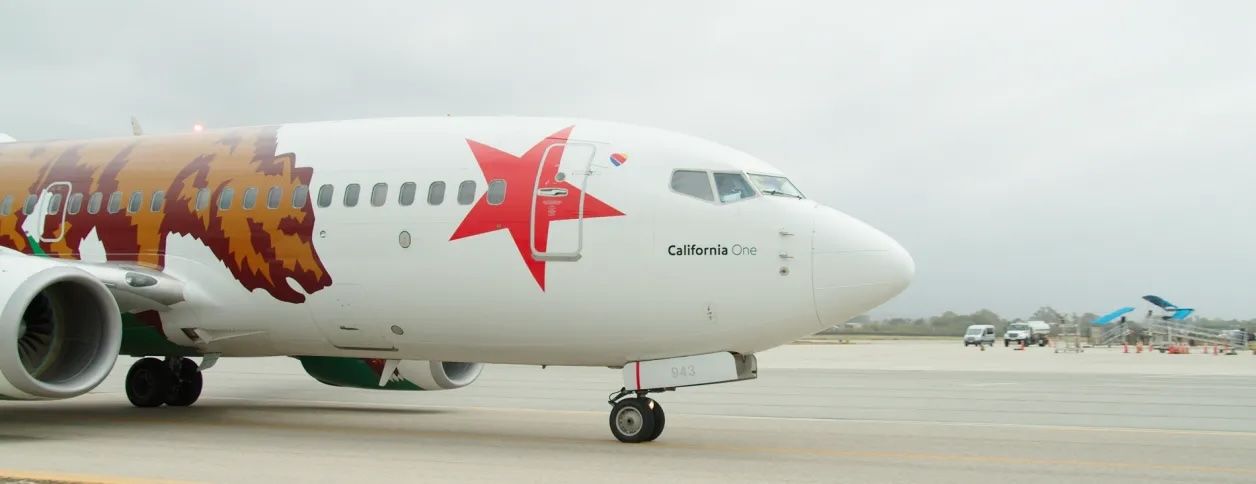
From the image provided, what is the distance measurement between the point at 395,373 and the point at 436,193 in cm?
369

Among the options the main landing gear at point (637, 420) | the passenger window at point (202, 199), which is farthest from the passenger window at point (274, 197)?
the main landing gear at point (637, 420)

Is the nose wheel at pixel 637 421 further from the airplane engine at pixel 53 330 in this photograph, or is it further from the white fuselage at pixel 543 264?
the airplane engine at pixel 53 330

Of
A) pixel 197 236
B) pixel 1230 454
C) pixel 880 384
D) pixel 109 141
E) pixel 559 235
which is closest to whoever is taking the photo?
pixel 1230 454

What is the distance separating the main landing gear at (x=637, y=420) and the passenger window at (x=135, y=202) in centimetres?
668

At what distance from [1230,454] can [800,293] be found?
14.3 ft

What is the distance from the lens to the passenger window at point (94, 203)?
14.6m

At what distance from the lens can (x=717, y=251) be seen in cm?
1140

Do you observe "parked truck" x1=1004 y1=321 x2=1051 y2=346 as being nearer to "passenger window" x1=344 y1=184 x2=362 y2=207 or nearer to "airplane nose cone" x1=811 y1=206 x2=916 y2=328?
"airplane nose cone" x1=811 y1=206 x2=916 y2=328

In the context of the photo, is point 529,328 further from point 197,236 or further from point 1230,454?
point 1230,454

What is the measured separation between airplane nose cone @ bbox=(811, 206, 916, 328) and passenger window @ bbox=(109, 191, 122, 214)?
346 inches

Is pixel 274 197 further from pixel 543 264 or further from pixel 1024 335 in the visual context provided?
pixel 1024 335

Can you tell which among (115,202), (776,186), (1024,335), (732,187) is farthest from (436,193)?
(1024,335)

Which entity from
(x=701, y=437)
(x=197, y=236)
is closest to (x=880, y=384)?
(x=701, y=437)

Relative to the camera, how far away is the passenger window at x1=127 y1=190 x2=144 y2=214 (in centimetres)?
1436
